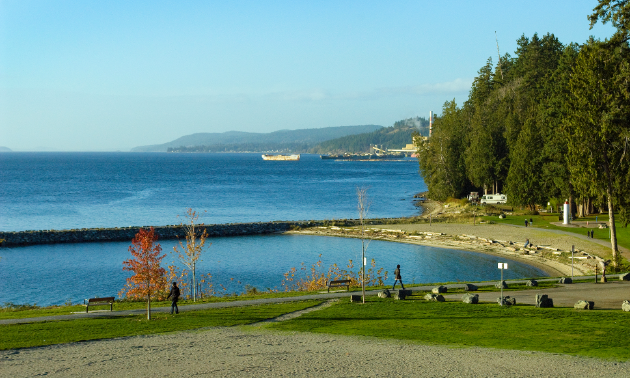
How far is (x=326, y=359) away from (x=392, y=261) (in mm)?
27614

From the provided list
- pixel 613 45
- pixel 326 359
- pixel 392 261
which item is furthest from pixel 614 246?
pixel 326 359

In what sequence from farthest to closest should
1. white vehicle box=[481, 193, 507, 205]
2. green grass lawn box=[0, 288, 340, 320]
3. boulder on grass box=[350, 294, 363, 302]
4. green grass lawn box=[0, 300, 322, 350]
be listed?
white vehicle box=[481, 193, 507, 205]
boulder on grass box=[350, 294, 363, 302]
green grass lawn box=[0, 288, 340, 320]
green grass lawn box=[0, 300, 322, 350]

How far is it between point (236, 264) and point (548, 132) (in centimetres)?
3428

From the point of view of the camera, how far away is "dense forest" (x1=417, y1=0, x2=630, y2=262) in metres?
33.6

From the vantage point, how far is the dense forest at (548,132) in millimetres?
33594

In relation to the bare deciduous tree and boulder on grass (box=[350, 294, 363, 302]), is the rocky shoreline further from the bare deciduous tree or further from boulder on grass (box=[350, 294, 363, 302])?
the bare deciduous tree

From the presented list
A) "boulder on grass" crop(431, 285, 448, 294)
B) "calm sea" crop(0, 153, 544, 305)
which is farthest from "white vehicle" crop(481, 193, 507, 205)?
"boulder on grass" crop(431, 285, 448, 294)

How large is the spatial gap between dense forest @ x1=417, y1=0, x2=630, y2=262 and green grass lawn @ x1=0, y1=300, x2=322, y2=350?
22402mm

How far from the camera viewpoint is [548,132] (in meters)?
56.0

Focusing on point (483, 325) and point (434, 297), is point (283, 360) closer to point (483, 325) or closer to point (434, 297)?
point (483, 325)

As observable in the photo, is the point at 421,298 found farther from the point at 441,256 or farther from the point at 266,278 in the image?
the point at 441,256

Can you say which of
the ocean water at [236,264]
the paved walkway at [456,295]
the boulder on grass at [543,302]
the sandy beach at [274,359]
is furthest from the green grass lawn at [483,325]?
the ocean water at [236,264]

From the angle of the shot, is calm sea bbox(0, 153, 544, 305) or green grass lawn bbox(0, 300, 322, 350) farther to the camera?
calm sea bbox(0, 153, 544, 305)

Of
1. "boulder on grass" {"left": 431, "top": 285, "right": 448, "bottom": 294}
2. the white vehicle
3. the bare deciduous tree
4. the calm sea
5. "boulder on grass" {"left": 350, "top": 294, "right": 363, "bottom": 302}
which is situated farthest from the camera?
the white vehicle
